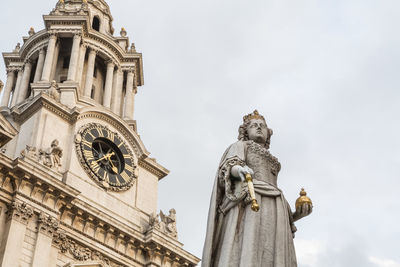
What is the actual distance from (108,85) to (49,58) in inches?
144

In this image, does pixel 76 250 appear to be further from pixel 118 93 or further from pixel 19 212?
pixel 118 93

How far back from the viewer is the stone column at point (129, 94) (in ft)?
128

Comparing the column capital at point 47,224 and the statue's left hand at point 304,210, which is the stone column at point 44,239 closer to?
the column capital at point 47,224

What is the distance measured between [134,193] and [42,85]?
25.0 ft

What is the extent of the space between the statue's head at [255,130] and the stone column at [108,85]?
27.0 metres

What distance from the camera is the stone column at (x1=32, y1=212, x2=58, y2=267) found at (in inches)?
1009

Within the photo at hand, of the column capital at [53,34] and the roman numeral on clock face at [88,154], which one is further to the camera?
the column capital at [53,34]

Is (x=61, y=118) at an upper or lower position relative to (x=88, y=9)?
lower

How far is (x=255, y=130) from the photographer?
1091cm

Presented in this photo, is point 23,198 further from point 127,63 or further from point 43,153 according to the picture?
point 127,63

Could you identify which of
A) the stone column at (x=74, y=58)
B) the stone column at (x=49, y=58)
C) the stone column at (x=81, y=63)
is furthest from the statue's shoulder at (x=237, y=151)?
the stone column at (x=81, y=63)

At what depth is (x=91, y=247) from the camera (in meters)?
28.6

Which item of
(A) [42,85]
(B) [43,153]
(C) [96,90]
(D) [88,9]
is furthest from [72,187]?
(D) [88,9]

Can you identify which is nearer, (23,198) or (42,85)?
(23,198)
